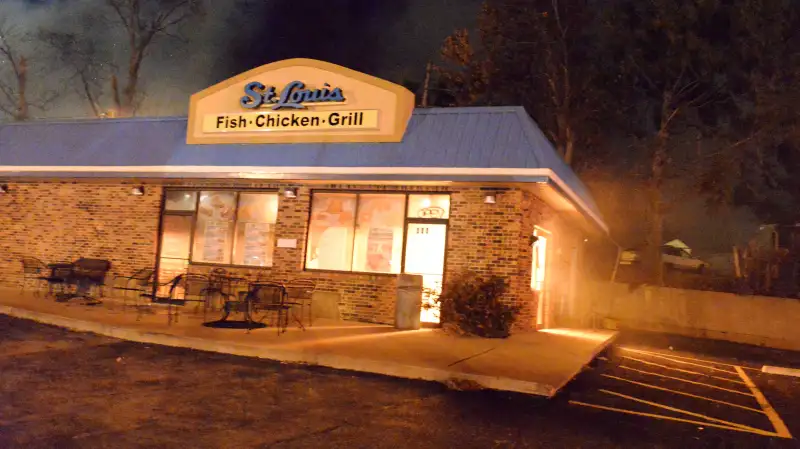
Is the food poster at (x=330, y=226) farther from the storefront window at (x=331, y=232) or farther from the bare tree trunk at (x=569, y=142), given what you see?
the bare tree trunk at (x=569, y=142)

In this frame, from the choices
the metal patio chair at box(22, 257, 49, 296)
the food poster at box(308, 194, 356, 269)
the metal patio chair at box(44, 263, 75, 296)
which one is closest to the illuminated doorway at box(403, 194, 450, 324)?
the food poster at box(308, 194, 356, 269)

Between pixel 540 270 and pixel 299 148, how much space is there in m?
6.52

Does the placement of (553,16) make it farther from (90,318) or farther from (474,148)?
(90,318)

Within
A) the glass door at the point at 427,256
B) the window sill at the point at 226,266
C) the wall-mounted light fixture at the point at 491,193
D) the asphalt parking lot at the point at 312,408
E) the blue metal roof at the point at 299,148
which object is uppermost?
the blue metal roof at the point at 299,148

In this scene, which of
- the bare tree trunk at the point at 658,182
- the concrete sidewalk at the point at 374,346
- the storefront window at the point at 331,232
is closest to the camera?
the concrete sidewalk at the point at 374,346

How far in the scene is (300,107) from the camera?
47.0 feet

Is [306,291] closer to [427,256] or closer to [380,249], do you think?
[380,249]

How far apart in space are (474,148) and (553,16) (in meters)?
17.2

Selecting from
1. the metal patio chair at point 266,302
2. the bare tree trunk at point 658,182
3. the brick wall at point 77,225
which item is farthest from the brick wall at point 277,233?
the bare tree trunk at point 658,182

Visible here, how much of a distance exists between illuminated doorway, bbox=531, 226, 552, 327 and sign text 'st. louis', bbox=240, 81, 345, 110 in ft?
17.7

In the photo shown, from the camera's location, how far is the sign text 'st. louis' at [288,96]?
14148 mm

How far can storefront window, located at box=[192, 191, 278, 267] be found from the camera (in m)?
15.1

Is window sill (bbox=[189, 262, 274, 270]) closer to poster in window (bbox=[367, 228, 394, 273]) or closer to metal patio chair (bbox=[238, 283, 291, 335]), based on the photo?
metal patio chair (bbox=[238, 283, 291, 335])

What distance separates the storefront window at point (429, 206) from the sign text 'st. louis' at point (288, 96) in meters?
2.67
